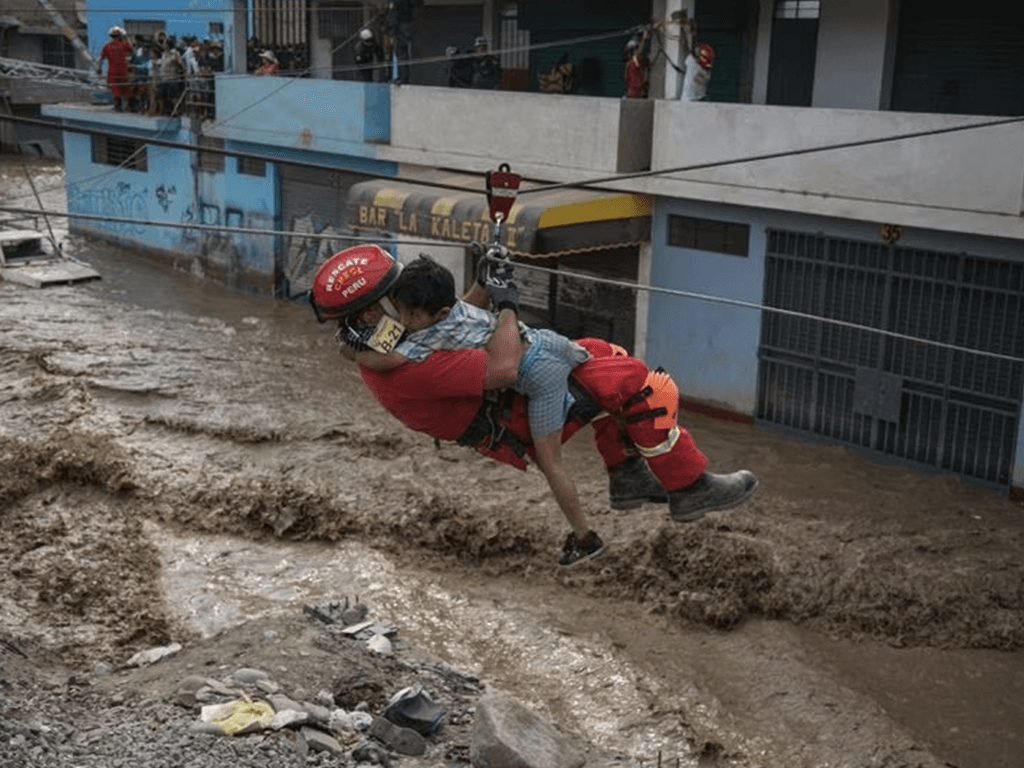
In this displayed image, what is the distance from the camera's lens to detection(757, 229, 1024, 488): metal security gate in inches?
503

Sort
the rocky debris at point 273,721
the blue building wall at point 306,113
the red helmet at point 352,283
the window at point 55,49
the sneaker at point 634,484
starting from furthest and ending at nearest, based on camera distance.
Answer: the window at point 55,49
the blue building wall at point 306,113
the rocky debris at point 273,721
the sneaker at point 634,484
the red helmet at point 352,283

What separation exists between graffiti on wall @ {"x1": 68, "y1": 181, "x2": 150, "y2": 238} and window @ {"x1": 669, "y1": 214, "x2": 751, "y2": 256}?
45.3 feet

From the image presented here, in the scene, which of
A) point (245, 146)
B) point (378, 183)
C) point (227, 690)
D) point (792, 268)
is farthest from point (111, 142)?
point (227, 690)

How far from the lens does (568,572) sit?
37.3ft

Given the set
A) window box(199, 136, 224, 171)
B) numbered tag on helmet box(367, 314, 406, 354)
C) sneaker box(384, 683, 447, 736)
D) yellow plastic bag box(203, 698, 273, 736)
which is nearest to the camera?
numbered tag on helmet box(367, 314, 406, 354)

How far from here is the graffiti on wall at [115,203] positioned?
26.2m

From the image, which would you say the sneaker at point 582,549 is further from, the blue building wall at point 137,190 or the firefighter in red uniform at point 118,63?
the firefighter in red uniform at point 118,63

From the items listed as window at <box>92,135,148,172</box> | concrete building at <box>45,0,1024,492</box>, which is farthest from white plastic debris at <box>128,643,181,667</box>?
window at <box>92,135,148,172</box>

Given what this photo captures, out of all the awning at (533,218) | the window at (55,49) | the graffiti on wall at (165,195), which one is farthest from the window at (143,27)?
the window at (55,49)

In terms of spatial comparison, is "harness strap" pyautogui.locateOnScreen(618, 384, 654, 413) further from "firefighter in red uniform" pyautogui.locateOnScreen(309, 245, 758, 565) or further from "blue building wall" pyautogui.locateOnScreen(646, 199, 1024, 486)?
"blue building wall" pyautogui.locateOnScreen(646, 199, 1024, 486)

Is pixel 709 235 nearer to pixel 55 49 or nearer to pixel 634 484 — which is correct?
pixel 634 484

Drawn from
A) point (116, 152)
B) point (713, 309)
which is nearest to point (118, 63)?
point (116, 152)

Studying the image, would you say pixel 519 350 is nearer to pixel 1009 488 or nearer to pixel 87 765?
pixel 87 765

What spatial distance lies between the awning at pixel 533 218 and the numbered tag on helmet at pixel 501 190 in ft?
28.0
